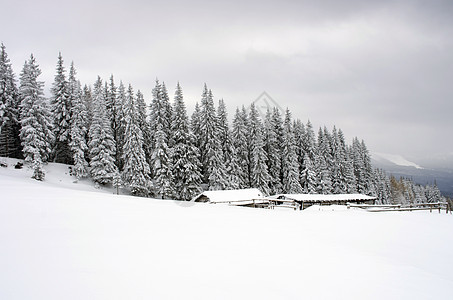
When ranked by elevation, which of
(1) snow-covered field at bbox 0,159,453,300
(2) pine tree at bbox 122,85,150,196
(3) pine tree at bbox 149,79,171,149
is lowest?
(1) snow-covered field at bbox 0,159,453,300

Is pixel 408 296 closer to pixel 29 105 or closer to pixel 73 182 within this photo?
pixel 73 182

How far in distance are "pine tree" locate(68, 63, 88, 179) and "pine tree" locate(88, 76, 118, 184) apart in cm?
137

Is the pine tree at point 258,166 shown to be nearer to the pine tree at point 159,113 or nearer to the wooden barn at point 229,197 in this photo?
the wooden barn at point 229,197

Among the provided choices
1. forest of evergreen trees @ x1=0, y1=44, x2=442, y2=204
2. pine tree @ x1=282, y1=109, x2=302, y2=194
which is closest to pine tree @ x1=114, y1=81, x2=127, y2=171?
forest of evergreen trees @ x1=0, y1=44, x2=442, y2=204

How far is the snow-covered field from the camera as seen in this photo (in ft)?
19.0

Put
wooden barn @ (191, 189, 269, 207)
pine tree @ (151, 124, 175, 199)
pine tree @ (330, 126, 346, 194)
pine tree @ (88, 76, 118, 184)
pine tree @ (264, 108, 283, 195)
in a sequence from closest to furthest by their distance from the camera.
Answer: wooden barn @ (191, 189, 269, 207), pine tree @ (151, 124, 175, 199), pine tree @ (88, 76, 118, 184), pine tree @ (264, 108, 283, 195), pine tree @ (330, 126, 346, 194)

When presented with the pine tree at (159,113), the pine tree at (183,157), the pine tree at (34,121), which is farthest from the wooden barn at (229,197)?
the pine tree at (34,121)

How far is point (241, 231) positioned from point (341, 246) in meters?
4.43

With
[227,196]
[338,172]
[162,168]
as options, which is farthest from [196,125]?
[338,172]

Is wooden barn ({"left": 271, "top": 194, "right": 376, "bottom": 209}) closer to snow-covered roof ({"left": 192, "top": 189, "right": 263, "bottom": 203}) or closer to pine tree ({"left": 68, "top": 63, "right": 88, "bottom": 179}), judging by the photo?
snow-covered roof ({"left": 192, "top": 189, "right": 263, "bottom": 203})

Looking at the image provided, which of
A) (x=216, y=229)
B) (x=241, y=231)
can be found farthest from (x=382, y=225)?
(x=216, y=229)

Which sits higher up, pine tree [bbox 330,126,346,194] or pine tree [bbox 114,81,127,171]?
pine tree [bbox 114,81,127,171]

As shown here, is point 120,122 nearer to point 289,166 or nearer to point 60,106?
point 60,106

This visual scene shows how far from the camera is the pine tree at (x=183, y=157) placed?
4112cm
